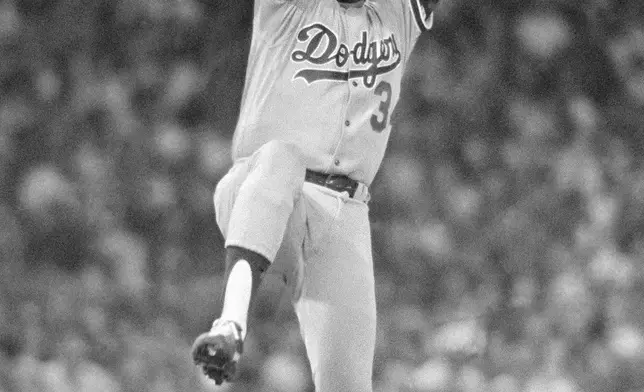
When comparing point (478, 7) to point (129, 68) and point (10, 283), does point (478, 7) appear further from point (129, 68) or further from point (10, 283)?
point (10, 283)

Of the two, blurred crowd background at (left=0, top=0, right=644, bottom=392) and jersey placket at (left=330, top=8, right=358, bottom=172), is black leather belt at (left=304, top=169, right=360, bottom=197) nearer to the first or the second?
jersey placket at (left=330, top=8, right=358, bottom=172)

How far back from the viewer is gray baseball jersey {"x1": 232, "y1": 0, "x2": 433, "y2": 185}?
2031mm

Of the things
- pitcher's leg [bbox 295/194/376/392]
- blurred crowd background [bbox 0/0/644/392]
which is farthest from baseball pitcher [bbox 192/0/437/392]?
blurred crowd background [bbox 0/0/644/392]

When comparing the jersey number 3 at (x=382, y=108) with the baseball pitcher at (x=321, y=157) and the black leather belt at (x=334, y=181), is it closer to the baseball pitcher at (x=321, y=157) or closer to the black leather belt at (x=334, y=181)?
the baseball pitcher at (x=321, y=157)

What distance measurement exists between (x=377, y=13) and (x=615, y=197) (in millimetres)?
1945

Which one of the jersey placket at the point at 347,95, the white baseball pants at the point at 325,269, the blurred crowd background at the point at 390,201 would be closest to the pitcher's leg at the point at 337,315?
the white baseball pants at the point at 325,269

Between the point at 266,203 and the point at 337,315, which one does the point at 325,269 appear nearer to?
the point at 337,315

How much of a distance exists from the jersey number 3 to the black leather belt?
117 millimetres

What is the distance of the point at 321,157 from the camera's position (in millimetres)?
2033

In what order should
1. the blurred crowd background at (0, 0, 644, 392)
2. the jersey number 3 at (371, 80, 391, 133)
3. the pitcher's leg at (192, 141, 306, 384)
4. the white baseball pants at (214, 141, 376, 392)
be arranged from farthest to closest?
1. the blurred crowd background at (0, 0, 644, 392)
2. the jersey number 3 at (371, 80, 391, 133)
3. the white baseball pants at (214, 141, 376, 392)
4. the pitcher's leg at (192, 141, 306, 384)

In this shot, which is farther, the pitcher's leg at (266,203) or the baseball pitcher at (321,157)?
the baseball pitcher at (321,157)

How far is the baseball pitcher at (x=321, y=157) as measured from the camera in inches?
79.0

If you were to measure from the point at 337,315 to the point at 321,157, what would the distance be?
29 centimetres

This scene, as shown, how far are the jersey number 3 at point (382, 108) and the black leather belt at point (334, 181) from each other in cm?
12
